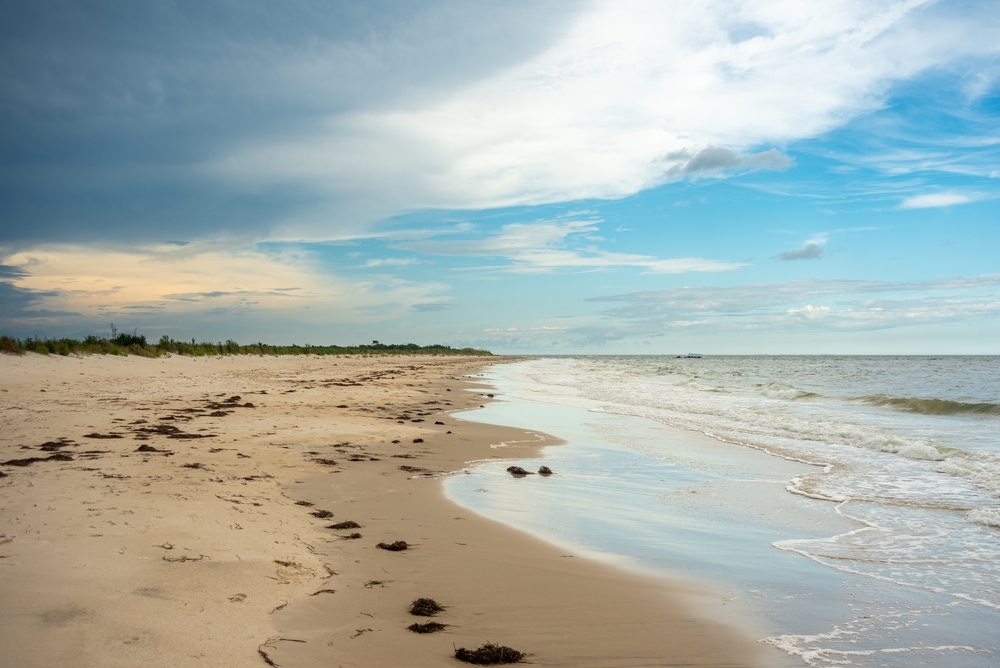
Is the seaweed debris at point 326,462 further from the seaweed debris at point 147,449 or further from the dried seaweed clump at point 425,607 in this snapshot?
the dried seaweed clump at point 425,607

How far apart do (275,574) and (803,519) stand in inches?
214

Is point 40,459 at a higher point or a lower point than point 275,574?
higher

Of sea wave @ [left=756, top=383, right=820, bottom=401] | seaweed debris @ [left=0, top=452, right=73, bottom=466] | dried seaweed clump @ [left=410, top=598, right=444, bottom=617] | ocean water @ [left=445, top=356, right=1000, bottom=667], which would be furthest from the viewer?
sea wave @ [left=756, top=383, right=820, bottom=401]

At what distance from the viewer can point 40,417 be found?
956 centimetres

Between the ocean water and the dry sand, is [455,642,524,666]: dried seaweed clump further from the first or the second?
the ocean water

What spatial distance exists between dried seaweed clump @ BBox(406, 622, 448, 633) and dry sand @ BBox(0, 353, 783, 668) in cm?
6

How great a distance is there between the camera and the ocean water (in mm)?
3711

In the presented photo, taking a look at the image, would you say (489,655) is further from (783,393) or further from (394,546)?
(783,393)

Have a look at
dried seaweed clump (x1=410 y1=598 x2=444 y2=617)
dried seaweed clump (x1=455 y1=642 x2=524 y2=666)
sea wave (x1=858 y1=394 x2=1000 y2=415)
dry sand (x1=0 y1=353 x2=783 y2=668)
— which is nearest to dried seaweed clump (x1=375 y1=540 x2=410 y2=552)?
dry sand (x1=0 y1=353 x2=783 y2=668)

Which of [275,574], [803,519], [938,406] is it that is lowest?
[803,519]

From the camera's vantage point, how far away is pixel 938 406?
18.3m

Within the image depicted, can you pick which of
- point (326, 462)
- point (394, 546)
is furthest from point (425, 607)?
point (326, 462)

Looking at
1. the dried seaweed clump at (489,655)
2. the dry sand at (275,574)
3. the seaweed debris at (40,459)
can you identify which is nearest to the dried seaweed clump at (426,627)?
the dry sand at (275,574)

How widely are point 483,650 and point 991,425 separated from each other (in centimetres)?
1687
